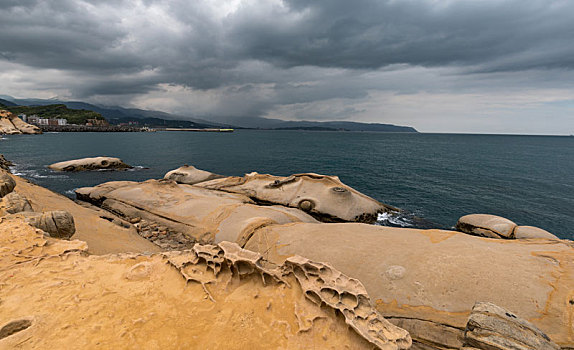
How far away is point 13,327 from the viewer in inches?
170

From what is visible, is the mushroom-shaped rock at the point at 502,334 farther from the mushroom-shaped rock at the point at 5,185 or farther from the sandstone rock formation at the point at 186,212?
the mushroom-shaped rock at the point at 5,185

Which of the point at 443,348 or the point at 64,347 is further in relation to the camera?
the point at 443,348

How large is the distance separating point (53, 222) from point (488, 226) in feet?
77.5

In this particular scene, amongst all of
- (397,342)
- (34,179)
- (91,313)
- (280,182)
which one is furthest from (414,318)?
(34,179)

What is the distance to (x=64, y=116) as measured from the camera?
173 metres

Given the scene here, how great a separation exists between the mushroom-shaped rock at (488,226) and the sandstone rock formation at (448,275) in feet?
24.9

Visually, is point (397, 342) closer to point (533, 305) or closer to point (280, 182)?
point (533, 305)

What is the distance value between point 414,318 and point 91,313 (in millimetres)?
7661

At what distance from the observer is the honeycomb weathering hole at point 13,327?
13.8 ft

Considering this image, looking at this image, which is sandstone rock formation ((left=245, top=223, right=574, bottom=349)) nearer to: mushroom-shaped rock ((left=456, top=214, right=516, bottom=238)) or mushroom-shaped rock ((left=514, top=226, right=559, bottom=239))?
mushroom-shaped rock ((left=514, top=226, right=559, bottom=239))

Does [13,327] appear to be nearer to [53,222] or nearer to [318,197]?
[53,222]

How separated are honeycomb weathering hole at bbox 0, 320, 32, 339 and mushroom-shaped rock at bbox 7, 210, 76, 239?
5.47m

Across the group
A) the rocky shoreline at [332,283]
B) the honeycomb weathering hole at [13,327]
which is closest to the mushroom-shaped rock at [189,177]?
the rocky shoreline at [332,283]

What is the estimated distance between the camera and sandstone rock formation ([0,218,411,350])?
14.6 feet
